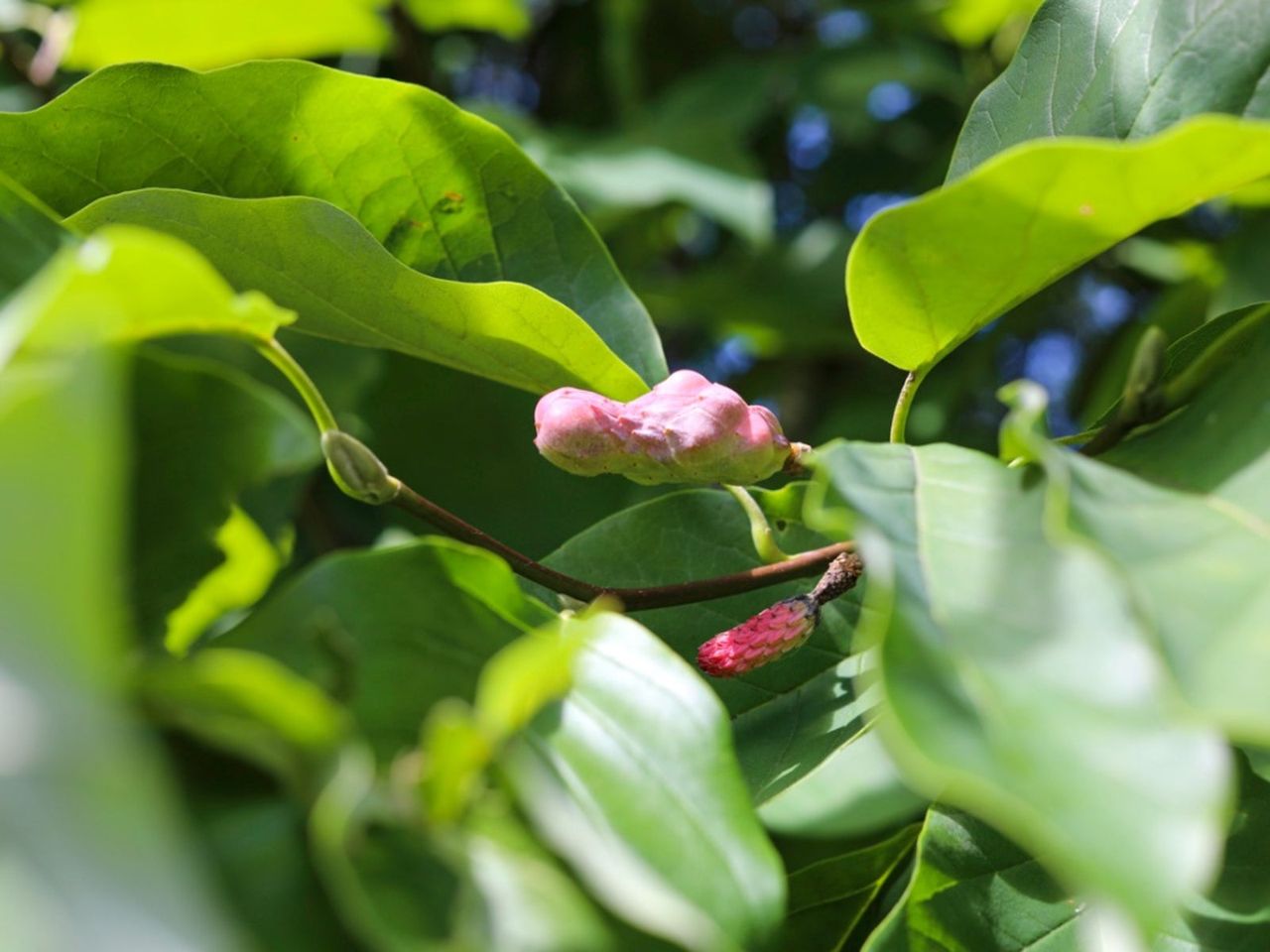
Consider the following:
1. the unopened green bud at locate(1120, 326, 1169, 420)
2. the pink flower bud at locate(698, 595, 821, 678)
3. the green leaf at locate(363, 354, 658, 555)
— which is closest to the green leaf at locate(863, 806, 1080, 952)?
the pink flower bud at locate(698, 595, 821, 678)

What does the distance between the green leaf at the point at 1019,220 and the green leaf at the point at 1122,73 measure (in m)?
0.13

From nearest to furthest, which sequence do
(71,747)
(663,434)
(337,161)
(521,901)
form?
(71,747)
(521,901)
(663,434)
(337,161)

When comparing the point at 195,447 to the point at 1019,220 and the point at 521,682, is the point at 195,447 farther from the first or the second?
the point at 1019,220

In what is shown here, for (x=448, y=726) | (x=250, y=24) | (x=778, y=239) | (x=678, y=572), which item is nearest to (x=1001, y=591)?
(x=448, y=726)

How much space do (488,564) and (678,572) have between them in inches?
7.7

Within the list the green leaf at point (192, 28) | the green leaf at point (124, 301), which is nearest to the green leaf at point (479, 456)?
the green leaf at point (192, 28)

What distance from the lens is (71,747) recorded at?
30cm

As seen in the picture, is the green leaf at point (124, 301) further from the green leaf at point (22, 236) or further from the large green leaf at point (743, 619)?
the large green leaf at point (743, 619)

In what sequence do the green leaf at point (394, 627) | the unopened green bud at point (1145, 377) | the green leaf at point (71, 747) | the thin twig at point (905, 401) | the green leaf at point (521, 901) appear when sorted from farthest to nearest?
the thin twig at point (905, 401)
the unopened green bud at point (1145, 377)
the green leaf at point (394, 627)
the green leaf at point (521, 901)
the green leaf at point (71, 747)

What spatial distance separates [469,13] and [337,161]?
1116 millimetres

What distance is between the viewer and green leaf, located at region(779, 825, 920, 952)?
75 centimetres

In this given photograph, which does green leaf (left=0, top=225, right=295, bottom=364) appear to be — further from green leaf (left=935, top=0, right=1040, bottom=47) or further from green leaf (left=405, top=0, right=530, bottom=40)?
green leaf (left=935, top=0, right=1040, bottom=47)

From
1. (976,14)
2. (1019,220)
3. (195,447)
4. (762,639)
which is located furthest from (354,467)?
(976,14)

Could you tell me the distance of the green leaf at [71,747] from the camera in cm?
29
